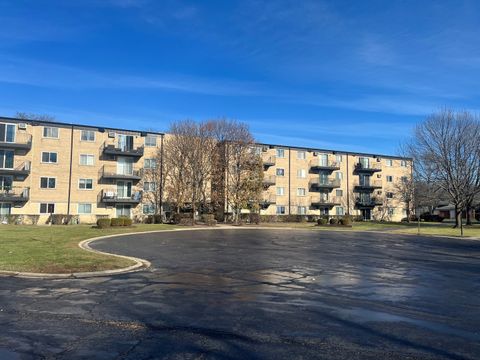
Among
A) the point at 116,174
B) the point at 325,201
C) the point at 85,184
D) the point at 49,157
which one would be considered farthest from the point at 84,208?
the point at 325,201

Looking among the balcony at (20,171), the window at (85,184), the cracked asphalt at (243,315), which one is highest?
the balcony at (20,171)

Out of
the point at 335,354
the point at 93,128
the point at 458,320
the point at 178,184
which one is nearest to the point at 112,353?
the point at 335,354

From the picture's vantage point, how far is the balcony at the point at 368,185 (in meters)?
71.9

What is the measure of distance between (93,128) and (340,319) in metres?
49.2

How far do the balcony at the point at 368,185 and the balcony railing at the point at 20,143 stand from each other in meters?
49.3

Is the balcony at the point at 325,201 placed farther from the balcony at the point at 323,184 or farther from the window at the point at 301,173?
the window at the point at 301,173

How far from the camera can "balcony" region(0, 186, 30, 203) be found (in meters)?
45.7

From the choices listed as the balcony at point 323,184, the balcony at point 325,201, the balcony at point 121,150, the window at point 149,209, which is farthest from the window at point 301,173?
the balcony at point 121,150

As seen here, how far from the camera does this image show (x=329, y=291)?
987 cm

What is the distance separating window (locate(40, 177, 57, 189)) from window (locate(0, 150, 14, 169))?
11.6 ft

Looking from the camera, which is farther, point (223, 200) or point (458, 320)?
point (223, 200)

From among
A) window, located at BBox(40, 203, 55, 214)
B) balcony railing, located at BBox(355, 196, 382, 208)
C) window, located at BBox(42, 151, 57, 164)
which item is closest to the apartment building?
window, located at BBox(42, 151, 57, 164)

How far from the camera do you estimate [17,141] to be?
46781 millimetres

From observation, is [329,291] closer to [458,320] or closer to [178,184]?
[458,320]
